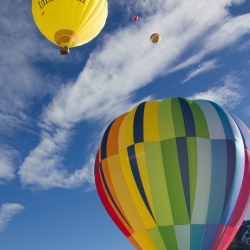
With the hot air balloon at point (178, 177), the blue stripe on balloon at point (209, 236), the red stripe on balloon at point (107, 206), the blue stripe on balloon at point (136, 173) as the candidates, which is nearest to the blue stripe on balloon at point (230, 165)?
the hot air balloon at point (178, 177)

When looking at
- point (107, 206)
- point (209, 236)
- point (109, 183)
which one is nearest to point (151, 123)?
point (109, 183)

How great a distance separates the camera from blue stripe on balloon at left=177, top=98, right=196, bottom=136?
11.7 meters

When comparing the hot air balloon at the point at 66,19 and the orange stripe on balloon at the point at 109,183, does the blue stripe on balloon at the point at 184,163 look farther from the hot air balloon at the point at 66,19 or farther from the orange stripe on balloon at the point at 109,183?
the hot air balloon at the point at 66,19

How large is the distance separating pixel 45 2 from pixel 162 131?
6.00 meters

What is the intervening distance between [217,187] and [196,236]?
1.57 m

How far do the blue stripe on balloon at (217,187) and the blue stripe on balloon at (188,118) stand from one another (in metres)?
0.92

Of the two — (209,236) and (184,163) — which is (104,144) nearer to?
(184,163)

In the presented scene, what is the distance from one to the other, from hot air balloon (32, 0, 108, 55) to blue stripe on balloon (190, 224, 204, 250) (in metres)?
7.15

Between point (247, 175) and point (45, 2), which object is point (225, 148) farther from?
point (45, 2)

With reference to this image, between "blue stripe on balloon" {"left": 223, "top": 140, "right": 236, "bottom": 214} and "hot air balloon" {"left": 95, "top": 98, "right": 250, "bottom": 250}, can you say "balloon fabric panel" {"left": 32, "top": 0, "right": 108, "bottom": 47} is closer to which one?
"hot air balloon" {"left": 95, "top": 98, "right": 250, "bottom": 250}

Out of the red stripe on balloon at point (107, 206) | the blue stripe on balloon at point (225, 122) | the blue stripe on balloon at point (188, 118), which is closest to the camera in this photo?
the blue stripe on balloon at point (188, 118)

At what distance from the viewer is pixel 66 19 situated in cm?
1284

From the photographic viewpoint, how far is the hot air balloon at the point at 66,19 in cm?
1276

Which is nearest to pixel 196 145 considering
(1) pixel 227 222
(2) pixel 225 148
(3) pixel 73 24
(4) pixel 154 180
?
(2) pixel 225 148
